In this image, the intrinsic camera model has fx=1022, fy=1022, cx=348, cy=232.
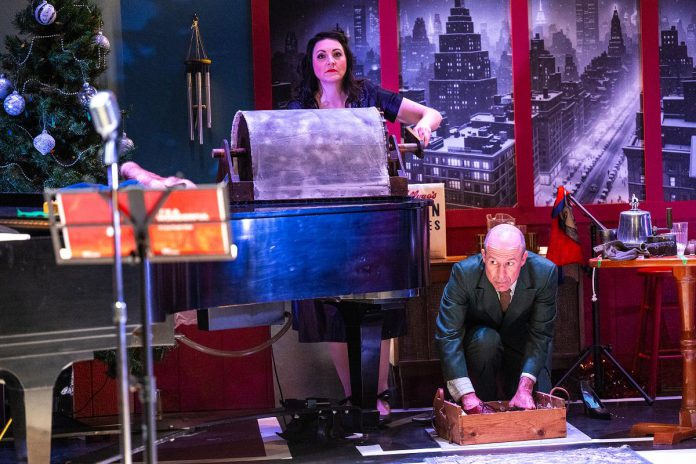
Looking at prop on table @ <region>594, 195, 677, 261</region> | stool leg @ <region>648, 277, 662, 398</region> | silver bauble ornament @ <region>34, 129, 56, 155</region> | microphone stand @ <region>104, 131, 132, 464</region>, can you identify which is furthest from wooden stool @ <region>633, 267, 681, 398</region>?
microphone stand @ <region>104, 131, 132, 464</region>

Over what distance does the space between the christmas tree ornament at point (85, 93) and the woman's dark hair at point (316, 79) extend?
103 centimetres

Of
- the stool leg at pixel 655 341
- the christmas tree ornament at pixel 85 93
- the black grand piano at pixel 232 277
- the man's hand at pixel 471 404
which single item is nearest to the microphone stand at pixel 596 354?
the stool leg at pixel 655 341

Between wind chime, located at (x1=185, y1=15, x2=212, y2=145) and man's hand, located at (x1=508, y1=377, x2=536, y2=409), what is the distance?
2.42 m

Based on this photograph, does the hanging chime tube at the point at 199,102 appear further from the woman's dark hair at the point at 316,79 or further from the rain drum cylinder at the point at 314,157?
the rain drum cylinder at the point at 314,157

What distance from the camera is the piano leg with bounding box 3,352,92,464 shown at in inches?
114

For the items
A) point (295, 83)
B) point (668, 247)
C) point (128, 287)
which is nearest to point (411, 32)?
point (295, 83)

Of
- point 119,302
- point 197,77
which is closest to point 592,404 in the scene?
point 197,77

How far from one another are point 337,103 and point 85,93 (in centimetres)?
126

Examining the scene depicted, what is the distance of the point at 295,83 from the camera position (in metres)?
6.09

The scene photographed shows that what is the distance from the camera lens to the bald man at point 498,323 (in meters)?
4.47

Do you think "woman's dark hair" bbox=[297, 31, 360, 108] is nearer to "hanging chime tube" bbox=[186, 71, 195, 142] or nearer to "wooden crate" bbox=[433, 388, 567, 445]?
"hanging chime tube" bbox=[186, 71, 195, 142]

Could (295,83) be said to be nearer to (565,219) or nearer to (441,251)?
(441,251)

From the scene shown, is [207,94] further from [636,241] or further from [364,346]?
[636,241]

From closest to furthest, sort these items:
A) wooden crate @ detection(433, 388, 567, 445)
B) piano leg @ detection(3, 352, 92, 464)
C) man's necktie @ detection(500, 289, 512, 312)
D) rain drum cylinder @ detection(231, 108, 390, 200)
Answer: piano leg @ detection(3, 352, 92, 464) → rain drum cylinder @ detection(231, 108, 390, 200) → wooden crate @ detection(433, 388, 567, 445) → man's necktie @ detection(500, 289, 512, 312)
